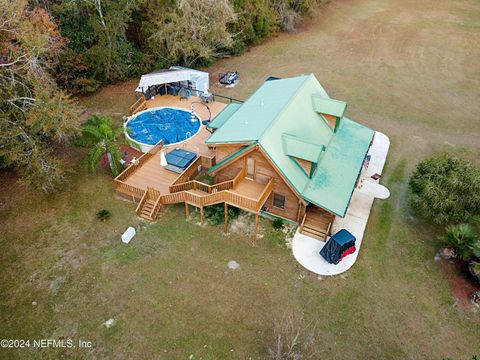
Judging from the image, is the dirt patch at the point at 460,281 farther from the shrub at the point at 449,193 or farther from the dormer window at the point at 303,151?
the dormer window at the point at 303,151

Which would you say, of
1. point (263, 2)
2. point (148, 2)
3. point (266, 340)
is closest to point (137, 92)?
point (148, 2)

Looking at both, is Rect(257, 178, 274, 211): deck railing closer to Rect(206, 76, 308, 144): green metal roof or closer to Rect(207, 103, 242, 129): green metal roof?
Rect(206, 76, 308, 144): green metal roof

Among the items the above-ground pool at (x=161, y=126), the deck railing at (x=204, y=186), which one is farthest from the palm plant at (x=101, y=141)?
the deck railing at (x=204, y=186)

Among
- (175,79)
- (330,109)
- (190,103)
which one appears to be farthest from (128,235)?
(175,79)

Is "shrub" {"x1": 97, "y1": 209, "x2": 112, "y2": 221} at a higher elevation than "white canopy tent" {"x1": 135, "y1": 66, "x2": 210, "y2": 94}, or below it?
below

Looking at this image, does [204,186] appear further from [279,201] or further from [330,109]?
[330,109]

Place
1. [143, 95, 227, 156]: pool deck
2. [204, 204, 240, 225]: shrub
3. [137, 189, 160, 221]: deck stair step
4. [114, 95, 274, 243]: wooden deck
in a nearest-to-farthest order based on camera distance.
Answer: [114, 95, 274, 243]: wooden deck
[204, 204, 240, 225]: shrub
[137, 189, 160, 221]: deck stair step
[143, 95, 227, 156]: pool deck

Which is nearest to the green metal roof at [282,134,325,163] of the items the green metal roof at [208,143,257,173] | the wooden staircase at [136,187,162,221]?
the green metal roof at [208,143,257,173]
